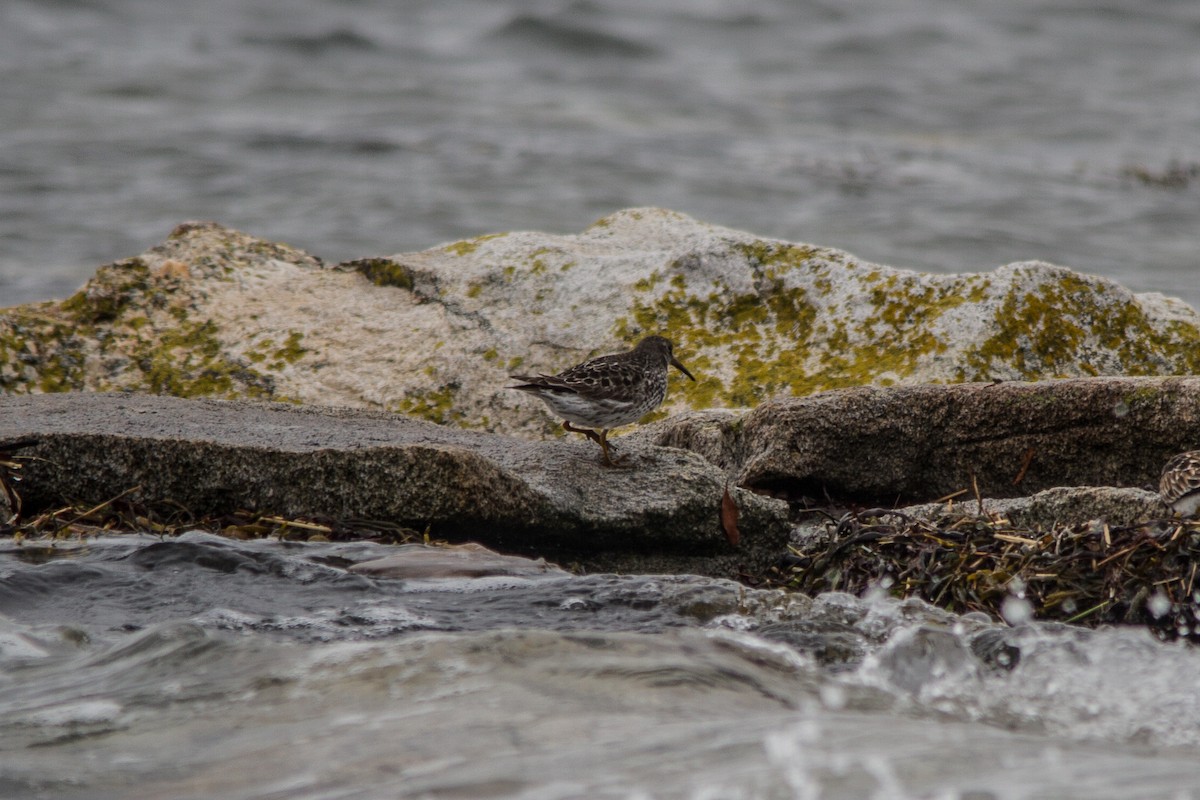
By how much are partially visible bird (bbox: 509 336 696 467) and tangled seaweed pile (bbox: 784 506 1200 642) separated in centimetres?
143

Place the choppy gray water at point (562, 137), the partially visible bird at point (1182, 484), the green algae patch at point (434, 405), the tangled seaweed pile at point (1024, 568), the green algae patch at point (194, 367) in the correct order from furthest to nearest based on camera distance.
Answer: the choppy gray water at point (562, 137), the green algae patch at point (194, 367), the green algae patch at point (434, 405), the partially visible bird at point (1182, 484), the tangled seaweed pile at point (1024, 568)

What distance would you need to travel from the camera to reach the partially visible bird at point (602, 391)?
699 centimetres

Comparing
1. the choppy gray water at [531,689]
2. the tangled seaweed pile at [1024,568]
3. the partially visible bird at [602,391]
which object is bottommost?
the choppy gray water at [531,689]

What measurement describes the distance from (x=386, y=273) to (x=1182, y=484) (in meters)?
5.37

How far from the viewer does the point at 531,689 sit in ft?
14.4

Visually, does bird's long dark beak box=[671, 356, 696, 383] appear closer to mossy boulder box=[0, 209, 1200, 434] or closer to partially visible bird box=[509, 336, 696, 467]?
mossy boulder box=[0, 209, 1200, 434]

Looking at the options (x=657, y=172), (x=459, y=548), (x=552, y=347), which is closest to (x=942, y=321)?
(x=552, y=347)

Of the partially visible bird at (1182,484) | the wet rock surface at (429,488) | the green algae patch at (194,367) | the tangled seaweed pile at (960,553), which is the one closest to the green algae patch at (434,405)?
the green algae patch at (194,367)

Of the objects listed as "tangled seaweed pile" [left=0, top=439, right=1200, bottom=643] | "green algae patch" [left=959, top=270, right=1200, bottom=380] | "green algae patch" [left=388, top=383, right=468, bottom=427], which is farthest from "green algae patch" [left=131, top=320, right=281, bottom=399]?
"green algae patch" [left=959, top=270, right=1200, bottom=380]

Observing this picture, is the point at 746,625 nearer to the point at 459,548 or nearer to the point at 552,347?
the point at 459,548

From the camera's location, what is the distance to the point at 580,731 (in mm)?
4094

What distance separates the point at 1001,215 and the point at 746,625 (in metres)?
14.7

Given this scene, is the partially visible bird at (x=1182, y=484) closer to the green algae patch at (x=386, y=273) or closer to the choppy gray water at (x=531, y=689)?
the choppy gray water at (x=531, y=689)

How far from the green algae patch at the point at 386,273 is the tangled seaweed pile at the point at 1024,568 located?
4131 millimetres
